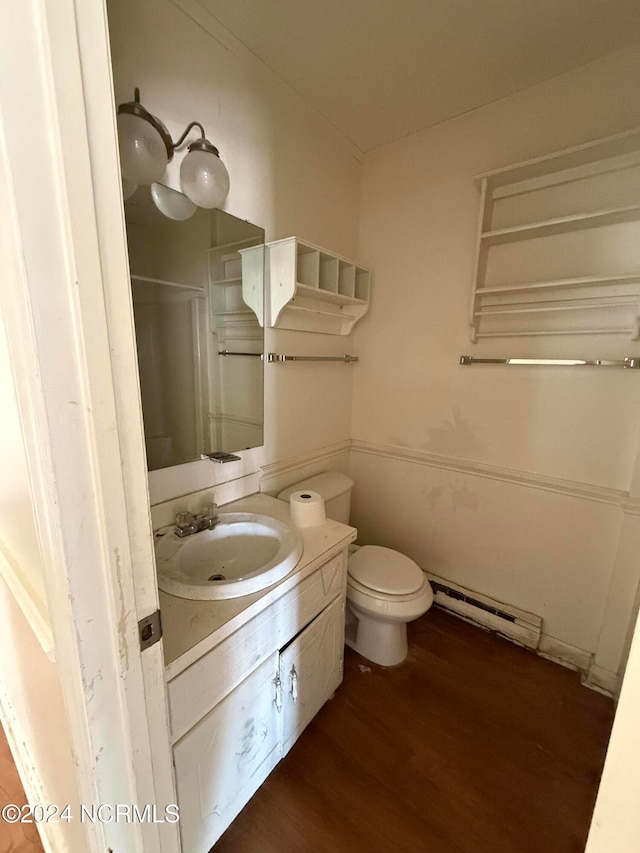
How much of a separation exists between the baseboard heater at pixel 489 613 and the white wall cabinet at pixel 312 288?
4.98 feet

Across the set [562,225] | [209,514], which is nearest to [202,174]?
[209,514]

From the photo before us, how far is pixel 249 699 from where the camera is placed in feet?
3.24

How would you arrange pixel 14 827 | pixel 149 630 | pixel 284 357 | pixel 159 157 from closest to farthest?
pixel 149 630 < pixel 159 157 < pixel 14 827 < pixel 284 357

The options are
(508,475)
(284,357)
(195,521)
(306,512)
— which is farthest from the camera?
(508,475)

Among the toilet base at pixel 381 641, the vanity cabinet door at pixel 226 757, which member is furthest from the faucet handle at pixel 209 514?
the toilet base at pixel 381 641

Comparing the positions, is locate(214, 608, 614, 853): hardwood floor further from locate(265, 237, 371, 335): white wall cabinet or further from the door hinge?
locate(265, 237, 371, 335): white wall cabinet

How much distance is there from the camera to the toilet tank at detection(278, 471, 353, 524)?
1709 millimetres

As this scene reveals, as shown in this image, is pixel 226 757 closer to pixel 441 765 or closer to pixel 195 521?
pixel 195 521

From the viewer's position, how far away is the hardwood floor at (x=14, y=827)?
104 centimetres

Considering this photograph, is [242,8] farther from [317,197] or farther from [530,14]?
[530,14]

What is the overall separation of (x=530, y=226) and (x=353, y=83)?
3.01 ft

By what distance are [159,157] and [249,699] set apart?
1.53 metres

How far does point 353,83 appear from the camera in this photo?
1421mm

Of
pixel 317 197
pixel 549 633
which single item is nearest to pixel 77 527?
pixel 317 197
